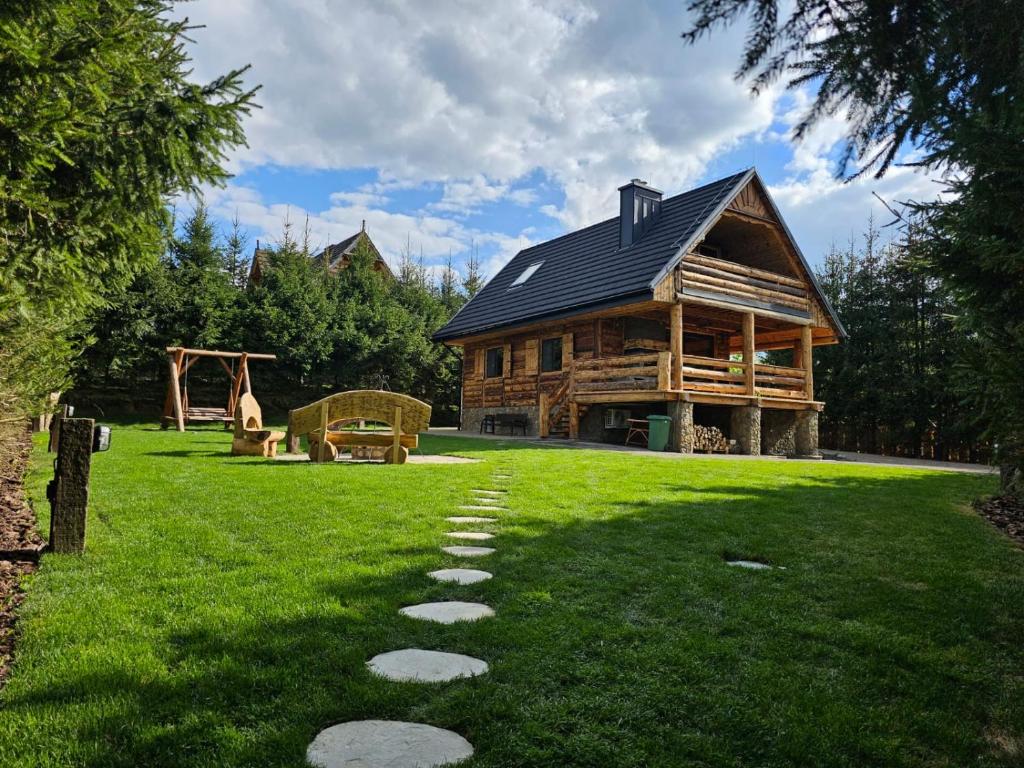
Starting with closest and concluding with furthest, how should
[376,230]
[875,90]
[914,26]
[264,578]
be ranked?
[914,26] → [875,90] → [264,578] → [376,230]

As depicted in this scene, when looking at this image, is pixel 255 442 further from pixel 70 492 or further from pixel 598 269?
pixel 598 269

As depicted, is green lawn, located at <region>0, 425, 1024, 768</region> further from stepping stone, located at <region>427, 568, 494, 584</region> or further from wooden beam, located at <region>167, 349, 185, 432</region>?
wooden beam, located at <region>167, 349, 185, 432</region>

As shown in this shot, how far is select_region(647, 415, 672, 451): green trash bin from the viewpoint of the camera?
1436 centimetres

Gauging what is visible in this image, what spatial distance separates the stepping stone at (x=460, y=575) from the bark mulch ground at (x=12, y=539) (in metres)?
1.77

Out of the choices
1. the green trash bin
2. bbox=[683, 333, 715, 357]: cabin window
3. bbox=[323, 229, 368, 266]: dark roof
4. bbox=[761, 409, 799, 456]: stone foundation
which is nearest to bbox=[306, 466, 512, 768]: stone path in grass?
the green trash bin

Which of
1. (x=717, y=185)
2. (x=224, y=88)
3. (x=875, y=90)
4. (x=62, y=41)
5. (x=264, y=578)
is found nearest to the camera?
(x=875, y=90)

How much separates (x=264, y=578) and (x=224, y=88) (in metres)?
3.39

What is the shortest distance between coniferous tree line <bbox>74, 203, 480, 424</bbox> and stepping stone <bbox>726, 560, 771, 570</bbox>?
61.8 ft

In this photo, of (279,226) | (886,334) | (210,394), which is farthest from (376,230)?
(886,334)

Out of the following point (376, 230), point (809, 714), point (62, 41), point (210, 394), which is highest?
point (376, 230)

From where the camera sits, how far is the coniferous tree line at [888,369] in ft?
69.7

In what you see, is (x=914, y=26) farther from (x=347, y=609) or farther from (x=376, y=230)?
(x=376, y=230)

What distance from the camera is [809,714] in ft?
6.50

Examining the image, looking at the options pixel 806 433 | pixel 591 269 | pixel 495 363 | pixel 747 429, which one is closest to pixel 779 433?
pixel 806 433
